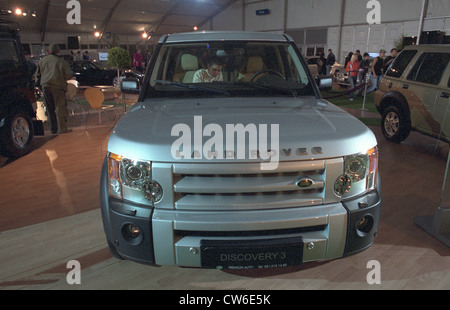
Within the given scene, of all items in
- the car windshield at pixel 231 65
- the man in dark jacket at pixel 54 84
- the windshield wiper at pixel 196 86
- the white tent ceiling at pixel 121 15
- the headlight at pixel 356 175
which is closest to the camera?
the headlight at pixel 356 175

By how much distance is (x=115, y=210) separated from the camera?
1883mm

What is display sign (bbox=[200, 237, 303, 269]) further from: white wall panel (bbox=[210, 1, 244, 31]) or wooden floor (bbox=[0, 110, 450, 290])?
white wall panel (bbox=[210, 1, 244, 31])

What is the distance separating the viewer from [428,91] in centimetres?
514

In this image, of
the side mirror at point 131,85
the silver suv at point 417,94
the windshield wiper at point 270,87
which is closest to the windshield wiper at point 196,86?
the windshield wiper at point 270,87

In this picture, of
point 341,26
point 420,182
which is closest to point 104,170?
point 420,182

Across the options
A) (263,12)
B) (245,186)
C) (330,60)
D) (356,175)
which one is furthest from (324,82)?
(263,12)

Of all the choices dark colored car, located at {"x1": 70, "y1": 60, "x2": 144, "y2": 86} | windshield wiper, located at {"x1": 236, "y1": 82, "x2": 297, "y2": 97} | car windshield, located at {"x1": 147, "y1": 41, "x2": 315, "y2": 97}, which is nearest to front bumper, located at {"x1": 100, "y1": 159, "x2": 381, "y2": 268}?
windshield wiper, located at {"x1": 236, "y1": 82, "x2": 297, "y2": 97}

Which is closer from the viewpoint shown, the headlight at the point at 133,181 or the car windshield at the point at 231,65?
the headlight at the point at 133,181

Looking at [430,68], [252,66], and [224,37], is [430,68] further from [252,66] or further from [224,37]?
[224,37]

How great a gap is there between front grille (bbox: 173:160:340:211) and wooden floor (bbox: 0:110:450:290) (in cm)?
81

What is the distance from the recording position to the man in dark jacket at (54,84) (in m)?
6.70

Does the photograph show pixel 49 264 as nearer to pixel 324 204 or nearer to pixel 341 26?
pixel 324 204

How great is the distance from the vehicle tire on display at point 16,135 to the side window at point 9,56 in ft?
2.41

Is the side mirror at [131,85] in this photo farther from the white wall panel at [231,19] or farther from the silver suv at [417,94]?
the white wall panel at [231,19]
